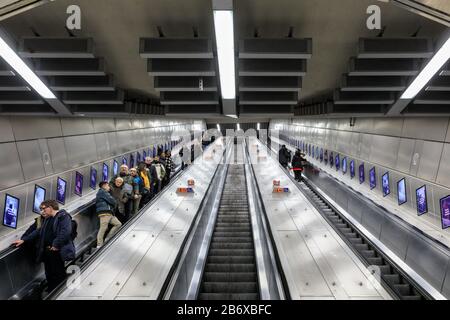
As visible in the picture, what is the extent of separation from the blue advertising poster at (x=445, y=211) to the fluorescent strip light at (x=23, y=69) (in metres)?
7.57

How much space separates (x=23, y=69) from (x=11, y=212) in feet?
9.89

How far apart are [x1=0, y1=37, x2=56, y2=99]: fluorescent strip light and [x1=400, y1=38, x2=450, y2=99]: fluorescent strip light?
18.3 feet

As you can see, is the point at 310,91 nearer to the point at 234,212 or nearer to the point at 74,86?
the point at 234,212

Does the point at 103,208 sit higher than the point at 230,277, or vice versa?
the point at 103,208

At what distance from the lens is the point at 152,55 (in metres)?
4.32

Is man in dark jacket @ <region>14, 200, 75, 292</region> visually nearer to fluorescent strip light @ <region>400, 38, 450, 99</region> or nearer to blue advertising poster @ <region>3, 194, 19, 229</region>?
blue advertising poster @ <region>3, 194, 19, 229</region>

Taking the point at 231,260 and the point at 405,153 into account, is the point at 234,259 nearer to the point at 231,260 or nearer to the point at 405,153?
the point at 231,260

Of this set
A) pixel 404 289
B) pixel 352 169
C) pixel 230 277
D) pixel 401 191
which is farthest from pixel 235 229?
pixel 352 169

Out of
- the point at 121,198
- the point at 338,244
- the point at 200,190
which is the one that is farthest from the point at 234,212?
the point at 338,244

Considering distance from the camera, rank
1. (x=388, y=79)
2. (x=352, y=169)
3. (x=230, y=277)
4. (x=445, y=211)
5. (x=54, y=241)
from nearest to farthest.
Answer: (x=54, y=241) → (x=388, y=79) → (x=230, y=277) → (x=445, y=211) → (x=352, y=169)

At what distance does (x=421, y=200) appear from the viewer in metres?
7.41

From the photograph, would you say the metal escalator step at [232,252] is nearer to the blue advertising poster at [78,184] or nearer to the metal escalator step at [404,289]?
the metal escalator step at [404,289]

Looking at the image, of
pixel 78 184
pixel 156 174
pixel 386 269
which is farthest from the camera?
pixel 156 174

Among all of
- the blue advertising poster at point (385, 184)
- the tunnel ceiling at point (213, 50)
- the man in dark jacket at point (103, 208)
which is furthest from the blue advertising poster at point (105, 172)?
the blue advertising poster at point (385, 184)
